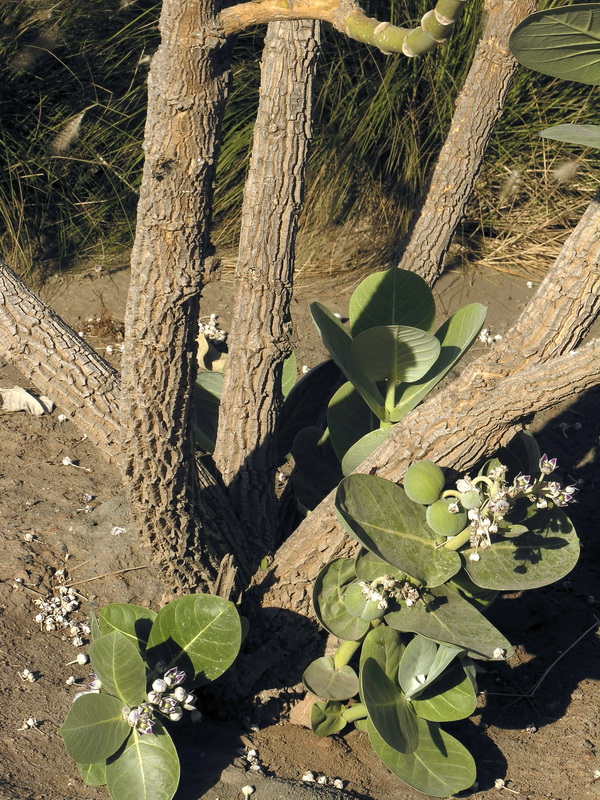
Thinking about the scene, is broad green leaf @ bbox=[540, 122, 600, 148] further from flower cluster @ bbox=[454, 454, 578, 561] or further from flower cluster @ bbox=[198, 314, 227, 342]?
flower cluster @ bbox=[198, 314, 227, 342]

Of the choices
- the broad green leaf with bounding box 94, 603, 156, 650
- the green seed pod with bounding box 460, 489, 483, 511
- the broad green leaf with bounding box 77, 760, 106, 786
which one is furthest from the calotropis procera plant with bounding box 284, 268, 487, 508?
the broad green leaf with bounding box 77, 760, 106, 786

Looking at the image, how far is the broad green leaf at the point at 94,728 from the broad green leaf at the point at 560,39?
1366 millimetres

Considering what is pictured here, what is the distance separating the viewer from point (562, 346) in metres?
1.61

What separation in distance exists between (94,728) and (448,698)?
74 centimetres

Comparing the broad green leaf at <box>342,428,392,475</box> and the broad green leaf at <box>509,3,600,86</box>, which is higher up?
the broad green leaf at <box>509,3,600,86</box>

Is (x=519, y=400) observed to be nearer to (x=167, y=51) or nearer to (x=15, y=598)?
(x=167, y=51)

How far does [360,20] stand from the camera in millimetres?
1167

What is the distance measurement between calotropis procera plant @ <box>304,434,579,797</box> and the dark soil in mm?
182

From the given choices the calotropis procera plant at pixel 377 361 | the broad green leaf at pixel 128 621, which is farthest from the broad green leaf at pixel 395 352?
→ the broad green leaf at pixel 128 621

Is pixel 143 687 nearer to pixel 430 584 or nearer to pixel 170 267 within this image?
pixel 430 584

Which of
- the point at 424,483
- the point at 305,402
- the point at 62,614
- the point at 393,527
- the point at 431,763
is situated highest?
the point at 424,483

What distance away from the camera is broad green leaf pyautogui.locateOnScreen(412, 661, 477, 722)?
70.9 inches

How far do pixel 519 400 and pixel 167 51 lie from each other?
2.82 feet

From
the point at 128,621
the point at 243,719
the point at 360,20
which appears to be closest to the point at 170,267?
the point at 360,20
